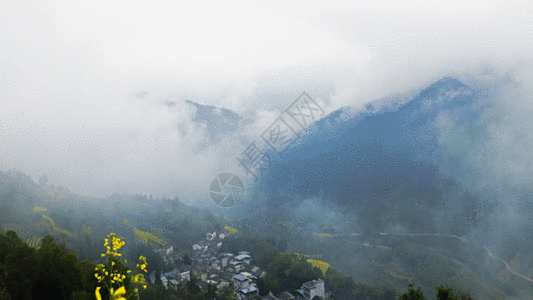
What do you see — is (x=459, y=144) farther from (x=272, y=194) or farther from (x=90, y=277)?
(x=90, y=277)

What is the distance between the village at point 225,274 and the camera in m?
23.3

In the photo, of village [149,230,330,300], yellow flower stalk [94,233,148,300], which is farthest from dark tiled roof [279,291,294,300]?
yellow flower stalk [94,233,148,300]

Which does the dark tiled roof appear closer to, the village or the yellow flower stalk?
the village

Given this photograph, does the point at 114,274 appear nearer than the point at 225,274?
Yes

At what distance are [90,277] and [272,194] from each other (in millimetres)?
46527

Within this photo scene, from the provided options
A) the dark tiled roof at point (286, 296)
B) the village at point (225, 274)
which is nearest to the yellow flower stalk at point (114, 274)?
the village at point (225, 274)

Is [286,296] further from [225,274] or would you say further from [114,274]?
[114,274]

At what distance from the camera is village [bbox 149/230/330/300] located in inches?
918

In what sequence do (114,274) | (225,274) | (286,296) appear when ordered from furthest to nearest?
1. (225,274)
2. (286,296)
3. (114,274)

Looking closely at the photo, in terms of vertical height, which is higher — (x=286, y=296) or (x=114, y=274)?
(x=114, y=274)

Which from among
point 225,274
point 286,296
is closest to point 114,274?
point 286,296

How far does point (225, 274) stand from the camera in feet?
→ 92.3

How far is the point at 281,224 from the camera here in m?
49.3

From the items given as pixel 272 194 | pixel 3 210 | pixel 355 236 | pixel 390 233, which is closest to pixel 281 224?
pixel 272 194
